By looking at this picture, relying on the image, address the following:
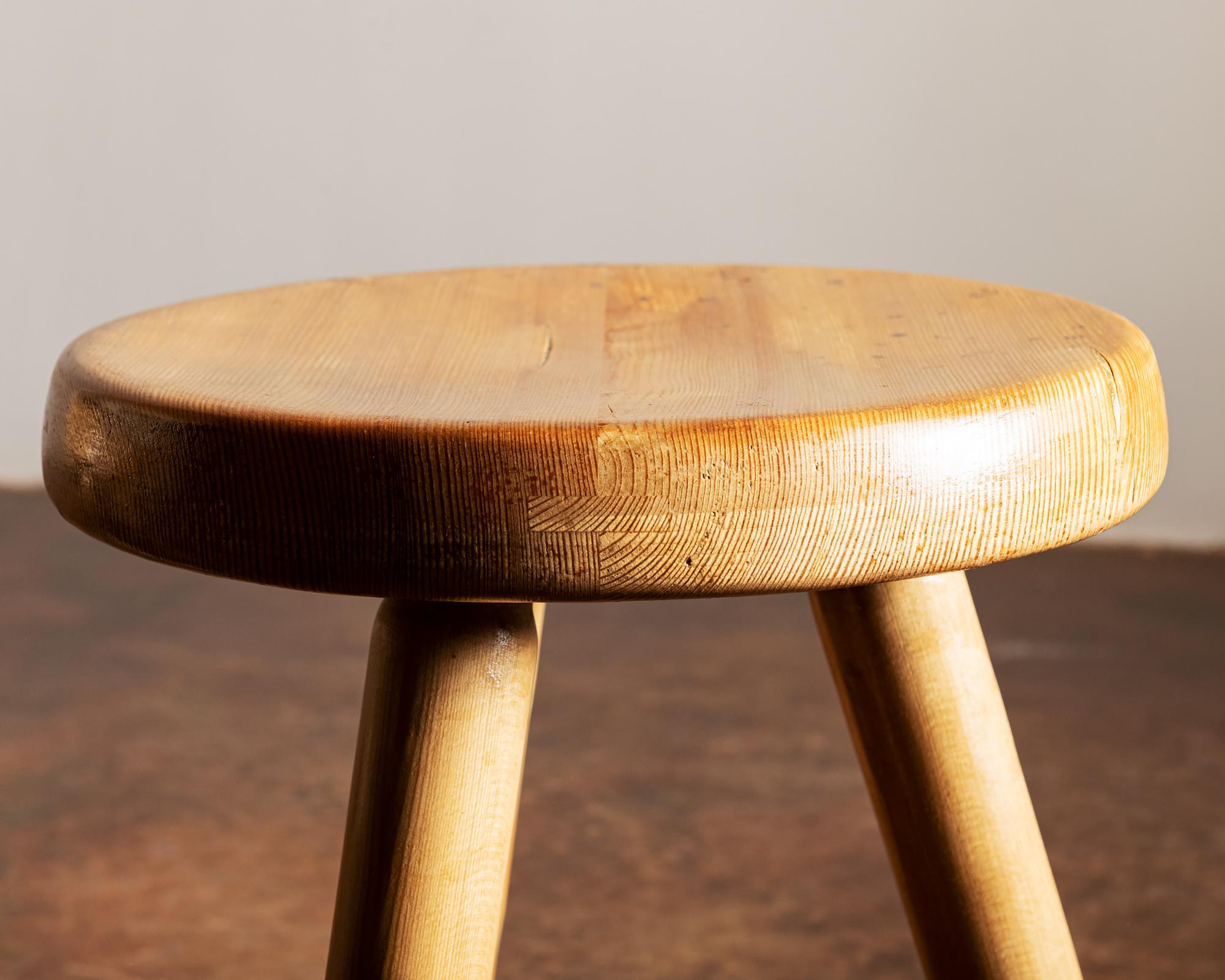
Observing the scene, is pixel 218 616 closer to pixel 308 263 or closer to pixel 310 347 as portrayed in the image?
pixel 308 263

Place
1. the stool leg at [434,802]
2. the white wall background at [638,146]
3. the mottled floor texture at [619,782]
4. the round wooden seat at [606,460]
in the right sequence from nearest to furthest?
the round wooden seat at [606,460]
the stool leg at [434,802]
the mottled floor texture at [619,782]
the white wall background at [638,146]

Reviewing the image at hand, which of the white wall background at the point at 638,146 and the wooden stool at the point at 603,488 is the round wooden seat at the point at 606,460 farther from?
the white wall background at the point at 638,146

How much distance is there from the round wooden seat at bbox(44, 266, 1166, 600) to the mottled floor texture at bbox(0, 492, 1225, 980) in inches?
18.3

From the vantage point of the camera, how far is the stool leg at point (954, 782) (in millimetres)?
507

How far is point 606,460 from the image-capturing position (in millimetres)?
328

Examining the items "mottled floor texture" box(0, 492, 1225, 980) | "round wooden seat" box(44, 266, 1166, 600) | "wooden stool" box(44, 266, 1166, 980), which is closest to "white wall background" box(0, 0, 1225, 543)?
"mottled floor texture" box(0, 492, 1225, 980)

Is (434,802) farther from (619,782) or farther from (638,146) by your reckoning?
(638,146)

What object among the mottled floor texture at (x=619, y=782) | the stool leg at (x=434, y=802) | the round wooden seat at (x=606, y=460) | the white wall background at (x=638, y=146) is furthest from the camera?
the white wall background at (x=638, y=146)

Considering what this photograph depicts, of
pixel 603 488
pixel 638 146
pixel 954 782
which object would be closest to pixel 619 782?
pixel 954 782

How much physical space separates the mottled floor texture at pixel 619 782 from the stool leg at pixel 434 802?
370 millimetres

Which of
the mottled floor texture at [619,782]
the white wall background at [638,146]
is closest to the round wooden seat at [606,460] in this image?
the mottled floor texture at [619,782]

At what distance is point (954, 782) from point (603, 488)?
0.24m

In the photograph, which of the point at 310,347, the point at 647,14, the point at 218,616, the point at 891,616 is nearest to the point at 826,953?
the point at 891,616

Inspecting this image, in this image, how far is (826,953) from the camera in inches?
31.8
